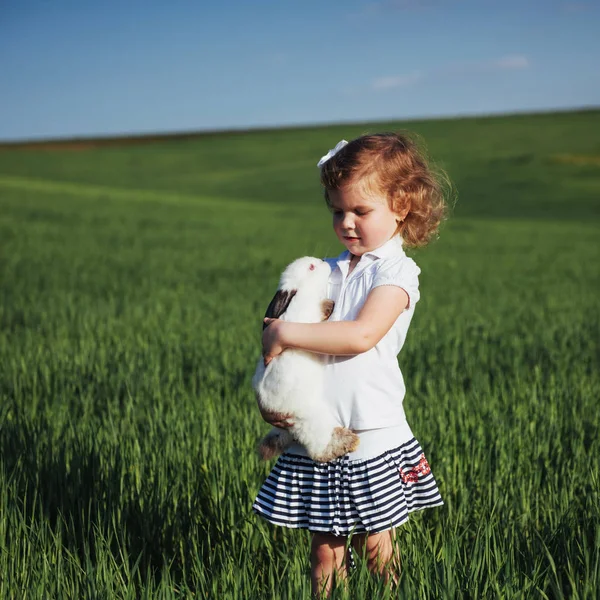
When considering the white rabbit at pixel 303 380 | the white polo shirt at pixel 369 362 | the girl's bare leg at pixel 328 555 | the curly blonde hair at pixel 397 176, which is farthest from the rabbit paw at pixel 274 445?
the curly blonde hair at pixel 397 176

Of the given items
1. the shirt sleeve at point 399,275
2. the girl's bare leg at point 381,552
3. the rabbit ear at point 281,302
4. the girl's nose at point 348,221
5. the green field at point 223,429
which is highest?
the girl's nose at point 348,221

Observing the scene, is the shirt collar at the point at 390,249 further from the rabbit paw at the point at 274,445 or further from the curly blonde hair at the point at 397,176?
the rabbit paw at the point at 274,445

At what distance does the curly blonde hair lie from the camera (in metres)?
2.07

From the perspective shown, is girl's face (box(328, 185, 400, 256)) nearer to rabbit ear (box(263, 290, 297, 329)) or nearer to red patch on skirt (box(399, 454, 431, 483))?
rabbit ear (box(263, 290, 297, 329))

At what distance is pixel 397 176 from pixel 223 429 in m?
1.84

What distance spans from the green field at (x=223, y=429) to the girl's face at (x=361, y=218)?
84cm

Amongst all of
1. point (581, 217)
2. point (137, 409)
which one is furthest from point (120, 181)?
point (137, 409)

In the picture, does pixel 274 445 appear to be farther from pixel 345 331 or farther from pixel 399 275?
pixel 399 275

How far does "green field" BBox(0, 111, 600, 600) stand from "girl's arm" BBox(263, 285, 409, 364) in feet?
1.91

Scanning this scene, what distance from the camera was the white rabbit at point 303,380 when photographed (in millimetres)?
1933

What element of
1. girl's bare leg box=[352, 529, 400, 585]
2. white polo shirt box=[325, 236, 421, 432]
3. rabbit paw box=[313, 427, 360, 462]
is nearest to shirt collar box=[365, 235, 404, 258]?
white polo shirt box=[325, 236, 421, 432]

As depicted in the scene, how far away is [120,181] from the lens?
4728cm

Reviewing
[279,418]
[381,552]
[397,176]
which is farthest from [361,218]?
[381,552]

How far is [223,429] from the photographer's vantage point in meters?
3.56
